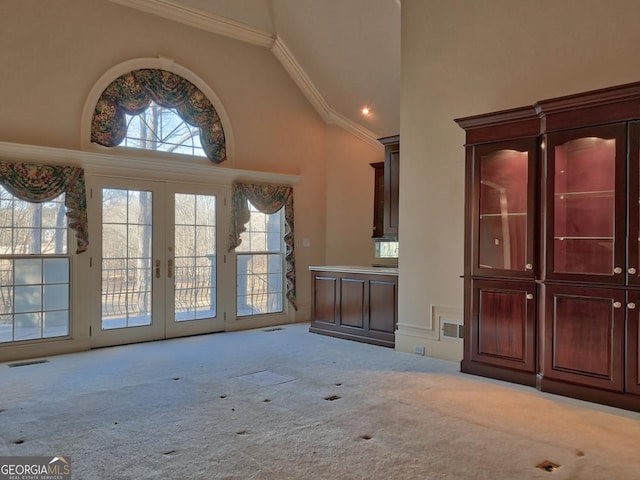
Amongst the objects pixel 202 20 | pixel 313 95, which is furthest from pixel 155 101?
pixel 313 95

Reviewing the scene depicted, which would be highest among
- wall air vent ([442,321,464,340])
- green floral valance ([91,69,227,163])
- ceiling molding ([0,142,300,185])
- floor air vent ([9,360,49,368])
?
green floral valance ([91,69,227,163])

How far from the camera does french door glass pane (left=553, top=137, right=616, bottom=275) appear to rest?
12.5 feet

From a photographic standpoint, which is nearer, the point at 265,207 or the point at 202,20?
the point at 202,20

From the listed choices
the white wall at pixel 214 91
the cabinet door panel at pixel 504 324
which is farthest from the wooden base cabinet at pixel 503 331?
the white wall at pixel 214 91

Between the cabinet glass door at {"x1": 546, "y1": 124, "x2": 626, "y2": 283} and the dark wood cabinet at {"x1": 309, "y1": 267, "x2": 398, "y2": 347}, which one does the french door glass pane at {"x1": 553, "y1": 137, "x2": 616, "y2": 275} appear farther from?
the dark wood cabinet at {"x1": 309, "y1": 267, "x2": 398, "y2": 347}

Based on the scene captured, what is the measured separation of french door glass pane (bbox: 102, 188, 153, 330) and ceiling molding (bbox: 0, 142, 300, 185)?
11.1 inches

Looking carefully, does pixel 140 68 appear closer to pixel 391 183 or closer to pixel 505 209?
pixel 391 183

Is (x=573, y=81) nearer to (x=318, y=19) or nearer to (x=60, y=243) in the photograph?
(x=318, y=19)

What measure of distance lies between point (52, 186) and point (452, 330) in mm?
4624

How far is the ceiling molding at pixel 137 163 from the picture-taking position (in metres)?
5.19

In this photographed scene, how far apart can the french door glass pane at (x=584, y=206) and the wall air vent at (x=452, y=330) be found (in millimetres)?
1349

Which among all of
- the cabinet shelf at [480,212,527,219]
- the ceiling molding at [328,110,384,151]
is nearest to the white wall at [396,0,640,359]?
the cabinet shelf at [480,212,527,219]

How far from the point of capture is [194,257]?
6535 millimetres

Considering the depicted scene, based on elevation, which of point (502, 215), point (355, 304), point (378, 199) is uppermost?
point (378, 199)
